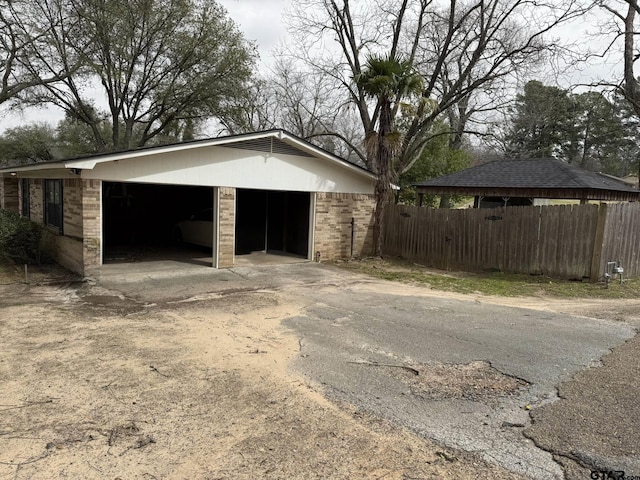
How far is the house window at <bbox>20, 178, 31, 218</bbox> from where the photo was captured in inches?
615

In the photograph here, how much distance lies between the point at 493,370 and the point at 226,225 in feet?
27.0

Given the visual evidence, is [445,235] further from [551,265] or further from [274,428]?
[274,428]

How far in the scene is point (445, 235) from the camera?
43.7 feet

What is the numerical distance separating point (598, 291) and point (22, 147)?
36.7 meters

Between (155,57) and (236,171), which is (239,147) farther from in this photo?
(155,57)

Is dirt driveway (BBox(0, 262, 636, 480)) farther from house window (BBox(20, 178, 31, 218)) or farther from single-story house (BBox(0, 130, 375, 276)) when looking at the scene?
house window (BBox(20, 178, 31, 218))

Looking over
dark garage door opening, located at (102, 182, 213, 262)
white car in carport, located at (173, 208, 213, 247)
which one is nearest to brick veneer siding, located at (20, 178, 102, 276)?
dark garage door opening, located at (102, 182, 213, 262)

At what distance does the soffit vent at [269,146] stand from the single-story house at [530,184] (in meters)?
7.02

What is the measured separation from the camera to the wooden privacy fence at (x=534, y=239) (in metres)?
10.6

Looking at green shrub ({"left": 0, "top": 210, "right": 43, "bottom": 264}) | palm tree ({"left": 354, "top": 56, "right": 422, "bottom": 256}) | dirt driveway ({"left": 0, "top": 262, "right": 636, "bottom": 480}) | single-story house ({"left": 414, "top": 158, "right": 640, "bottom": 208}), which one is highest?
palm tree ({"left": 354, "top": 56, "right": 422, "bottom": 256})

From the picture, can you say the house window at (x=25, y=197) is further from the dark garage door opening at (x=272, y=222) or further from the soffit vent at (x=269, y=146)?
the soffit vent at (x=269, y=146)

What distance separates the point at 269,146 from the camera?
40.9 feet

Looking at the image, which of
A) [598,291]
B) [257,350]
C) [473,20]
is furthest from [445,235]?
[473,20]

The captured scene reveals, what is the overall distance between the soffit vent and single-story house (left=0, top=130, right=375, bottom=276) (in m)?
0.03
